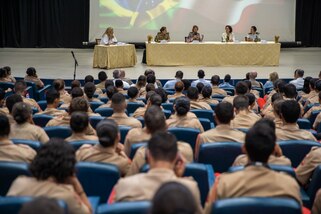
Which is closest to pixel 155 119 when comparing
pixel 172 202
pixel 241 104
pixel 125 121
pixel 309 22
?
pixel 125 121

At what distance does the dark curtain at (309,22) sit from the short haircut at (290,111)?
13.8 m

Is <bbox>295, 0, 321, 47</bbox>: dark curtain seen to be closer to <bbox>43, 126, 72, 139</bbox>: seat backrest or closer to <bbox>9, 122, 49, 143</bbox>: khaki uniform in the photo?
<bbox>43, 126, 72, 139</bbox>: seat backrest

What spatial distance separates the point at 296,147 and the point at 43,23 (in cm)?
1437

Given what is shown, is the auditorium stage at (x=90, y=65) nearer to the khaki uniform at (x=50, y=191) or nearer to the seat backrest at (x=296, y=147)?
the seat backrest at (x=296, y=147)

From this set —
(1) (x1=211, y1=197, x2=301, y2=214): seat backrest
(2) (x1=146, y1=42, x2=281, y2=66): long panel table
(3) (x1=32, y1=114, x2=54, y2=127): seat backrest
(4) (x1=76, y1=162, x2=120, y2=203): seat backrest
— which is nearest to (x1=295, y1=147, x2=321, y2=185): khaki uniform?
(1) (x1=211, y1=197, x2=301, y2=214): seat backrest

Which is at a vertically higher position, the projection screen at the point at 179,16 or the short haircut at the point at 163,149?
the projection screen at the point at 179,16

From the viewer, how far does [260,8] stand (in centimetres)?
1541

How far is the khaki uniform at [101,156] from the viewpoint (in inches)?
119

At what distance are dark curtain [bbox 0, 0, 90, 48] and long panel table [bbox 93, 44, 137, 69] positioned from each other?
4642 mm

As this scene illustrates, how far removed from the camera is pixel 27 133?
3.79m

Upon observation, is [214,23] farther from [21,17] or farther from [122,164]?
[122,164]

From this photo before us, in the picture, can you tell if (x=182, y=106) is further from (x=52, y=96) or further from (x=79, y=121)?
(x=52, y=96)

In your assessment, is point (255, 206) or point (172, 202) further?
point (255, 206)

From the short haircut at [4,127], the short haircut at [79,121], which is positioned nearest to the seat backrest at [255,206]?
the short haircut at [79,121]
